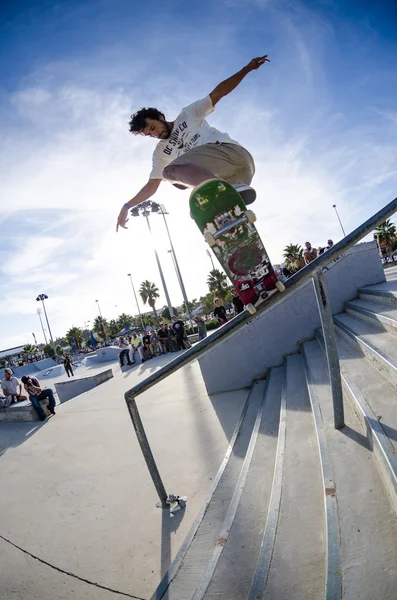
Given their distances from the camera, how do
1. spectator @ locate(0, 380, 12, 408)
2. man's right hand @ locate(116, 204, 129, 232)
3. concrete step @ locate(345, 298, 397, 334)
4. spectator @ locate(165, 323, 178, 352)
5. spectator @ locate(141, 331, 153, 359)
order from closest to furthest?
man's right hand @ locate(116, 204, 129, 232), concrete step @ locate(345, 298, 397, 334), spectator @ locate(0, 380, 12, 408), spectator @ locate(165, 323, 178, 352), spectator @ locate(141, 331, 153, 359)

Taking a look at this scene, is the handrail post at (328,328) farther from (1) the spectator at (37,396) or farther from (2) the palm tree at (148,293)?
(2) the palm tree at (148,293)

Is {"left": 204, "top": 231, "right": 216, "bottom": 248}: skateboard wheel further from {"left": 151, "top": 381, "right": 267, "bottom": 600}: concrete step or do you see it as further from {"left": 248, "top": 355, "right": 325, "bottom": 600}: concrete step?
{"left": 151, "top": 381, "right": 267, "bottom": 600}: concrete step

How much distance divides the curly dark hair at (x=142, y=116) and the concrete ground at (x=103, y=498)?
3.13 m

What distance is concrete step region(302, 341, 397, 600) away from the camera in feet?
3.28

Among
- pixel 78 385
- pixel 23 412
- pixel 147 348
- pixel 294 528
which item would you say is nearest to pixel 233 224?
pixel 294 528

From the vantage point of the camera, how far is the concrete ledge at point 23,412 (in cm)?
709

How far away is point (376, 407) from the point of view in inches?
70.6

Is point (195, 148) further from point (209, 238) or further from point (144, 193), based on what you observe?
point (209, 238)

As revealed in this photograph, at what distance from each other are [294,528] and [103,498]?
2249mm

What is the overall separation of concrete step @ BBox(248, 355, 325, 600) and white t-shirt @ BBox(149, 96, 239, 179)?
2.30m

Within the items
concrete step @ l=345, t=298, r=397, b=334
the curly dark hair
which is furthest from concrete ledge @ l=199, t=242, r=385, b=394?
the curly dark hair

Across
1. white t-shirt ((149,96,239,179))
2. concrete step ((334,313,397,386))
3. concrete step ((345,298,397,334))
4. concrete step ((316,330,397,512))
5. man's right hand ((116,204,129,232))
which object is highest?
white t-shirt ((149,96,239,179))

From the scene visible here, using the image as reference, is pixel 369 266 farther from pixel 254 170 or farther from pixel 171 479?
pixel 171 479

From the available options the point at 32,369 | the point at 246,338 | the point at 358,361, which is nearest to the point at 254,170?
the point at 358,361
